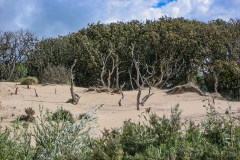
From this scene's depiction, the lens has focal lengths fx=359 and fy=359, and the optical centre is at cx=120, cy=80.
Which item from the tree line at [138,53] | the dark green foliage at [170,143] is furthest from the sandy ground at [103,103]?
the dark green foliage at [170,143]

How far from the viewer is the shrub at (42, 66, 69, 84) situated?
29.4 m

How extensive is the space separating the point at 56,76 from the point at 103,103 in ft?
45.9

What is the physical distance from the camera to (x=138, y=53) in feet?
99.5

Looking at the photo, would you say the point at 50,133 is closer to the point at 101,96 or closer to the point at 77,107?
the point at 77,107

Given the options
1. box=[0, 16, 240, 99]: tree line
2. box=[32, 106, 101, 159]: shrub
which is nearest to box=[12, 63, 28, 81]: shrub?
box=[0, 16, 240, 99]: tree line

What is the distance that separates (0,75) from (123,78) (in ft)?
37.2

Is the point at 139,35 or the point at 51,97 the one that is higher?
the point at 139,35

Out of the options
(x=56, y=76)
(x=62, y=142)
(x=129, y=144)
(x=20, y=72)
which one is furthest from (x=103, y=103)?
(x=20, y=72)

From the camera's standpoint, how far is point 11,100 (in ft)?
61.9

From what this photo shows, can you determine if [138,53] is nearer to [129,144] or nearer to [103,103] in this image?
[103,103]

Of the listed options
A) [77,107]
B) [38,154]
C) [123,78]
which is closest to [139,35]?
[123,78]

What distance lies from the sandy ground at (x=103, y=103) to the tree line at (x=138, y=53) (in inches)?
132

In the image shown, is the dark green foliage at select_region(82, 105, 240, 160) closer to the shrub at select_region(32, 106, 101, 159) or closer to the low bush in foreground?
the low bush in foreground

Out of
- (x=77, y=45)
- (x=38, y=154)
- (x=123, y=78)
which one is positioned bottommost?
(x=38, y=154)
